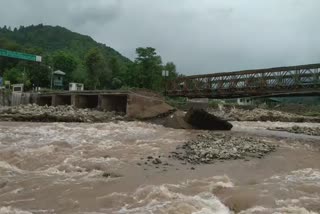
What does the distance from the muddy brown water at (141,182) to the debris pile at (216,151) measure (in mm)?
758

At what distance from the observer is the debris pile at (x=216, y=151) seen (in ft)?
64.3

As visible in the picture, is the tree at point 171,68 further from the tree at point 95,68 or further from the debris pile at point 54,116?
the debris pile at point 54,116

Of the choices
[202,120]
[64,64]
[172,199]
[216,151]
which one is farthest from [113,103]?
[64,64]

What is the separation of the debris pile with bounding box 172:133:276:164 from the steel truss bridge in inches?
623

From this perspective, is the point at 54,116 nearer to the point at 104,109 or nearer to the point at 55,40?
the point at 104,109

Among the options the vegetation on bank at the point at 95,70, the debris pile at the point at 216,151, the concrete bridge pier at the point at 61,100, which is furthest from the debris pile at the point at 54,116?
the vegetation on bank at the point at 95,70

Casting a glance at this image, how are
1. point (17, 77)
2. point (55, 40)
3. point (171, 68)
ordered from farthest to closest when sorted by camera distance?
point (55, 40) < point (171, 68) < point (17, 77)

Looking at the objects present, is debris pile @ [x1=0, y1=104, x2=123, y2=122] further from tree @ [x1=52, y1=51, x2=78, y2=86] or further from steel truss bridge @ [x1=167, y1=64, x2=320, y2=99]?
tree @ [x1=52, y1=51, x2=78, y2=86]

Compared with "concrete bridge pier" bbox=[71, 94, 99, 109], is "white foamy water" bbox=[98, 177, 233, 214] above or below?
below

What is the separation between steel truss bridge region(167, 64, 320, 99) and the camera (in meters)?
38.8

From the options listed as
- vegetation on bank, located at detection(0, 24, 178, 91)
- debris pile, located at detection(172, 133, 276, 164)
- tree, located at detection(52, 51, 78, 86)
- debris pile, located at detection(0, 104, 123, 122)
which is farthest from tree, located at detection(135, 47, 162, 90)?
debris pile, located at detection(172, 133, 276, 164)

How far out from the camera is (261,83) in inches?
1770

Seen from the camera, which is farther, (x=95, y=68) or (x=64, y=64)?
(x=64, y=64)

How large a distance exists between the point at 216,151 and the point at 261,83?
2568cm
